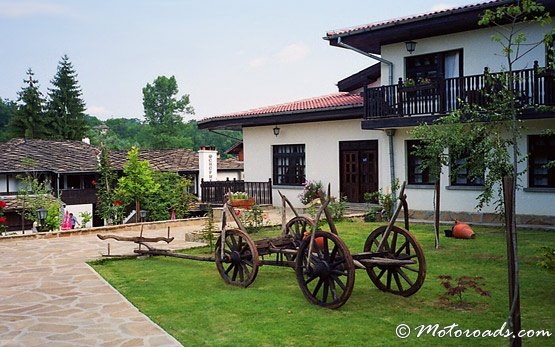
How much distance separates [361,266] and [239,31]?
18.5 m

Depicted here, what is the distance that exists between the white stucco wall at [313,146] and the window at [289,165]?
8.3 inches

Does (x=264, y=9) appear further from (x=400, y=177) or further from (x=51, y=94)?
(x=51, y=94)

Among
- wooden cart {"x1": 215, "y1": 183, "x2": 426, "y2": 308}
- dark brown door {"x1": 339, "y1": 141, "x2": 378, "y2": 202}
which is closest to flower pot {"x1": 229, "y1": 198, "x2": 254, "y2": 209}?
Result: dark brown door {"x1": 339, "y1": 141, "x2": 378, "y2": 202}

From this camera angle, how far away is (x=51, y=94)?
58625 millimetres

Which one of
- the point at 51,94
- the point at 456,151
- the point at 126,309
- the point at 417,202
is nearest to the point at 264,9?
the point at 417,202

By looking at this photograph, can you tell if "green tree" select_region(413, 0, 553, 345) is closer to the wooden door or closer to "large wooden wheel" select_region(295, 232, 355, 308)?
"large wooden wheel" select_region(295, 232, 355, 308)

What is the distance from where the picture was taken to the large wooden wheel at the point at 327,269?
6.48 metres

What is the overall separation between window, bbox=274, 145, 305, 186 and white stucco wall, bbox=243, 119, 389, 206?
21cm

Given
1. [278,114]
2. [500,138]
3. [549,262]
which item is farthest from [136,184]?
[549,262]

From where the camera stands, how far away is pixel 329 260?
6.76m

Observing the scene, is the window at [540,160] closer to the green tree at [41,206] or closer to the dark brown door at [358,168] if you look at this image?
the dark brown door at [358,168]

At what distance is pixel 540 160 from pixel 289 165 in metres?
8.69

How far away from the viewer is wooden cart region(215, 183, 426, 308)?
669cm

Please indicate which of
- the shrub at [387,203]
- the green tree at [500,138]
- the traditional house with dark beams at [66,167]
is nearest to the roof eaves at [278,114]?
the shrub at [387,203]
